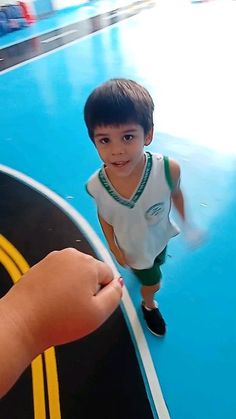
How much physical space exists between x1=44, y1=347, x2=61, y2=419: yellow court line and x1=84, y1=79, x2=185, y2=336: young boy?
1.59 ft

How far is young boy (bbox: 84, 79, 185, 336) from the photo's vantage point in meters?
0.96

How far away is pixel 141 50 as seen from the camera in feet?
15.2

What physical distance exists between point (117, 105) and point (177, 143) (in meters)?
1.78

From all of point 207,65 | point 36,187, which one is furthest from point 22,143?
point 207,65

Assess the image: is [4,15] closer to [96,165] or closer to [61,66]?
[61,66]

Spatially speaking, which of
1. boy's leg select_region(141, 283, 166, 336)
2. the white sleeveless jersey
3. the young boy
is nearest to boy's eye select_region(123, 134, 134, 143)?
the young boy

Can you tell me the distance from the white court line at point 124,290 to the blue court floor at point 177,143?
0.02 m

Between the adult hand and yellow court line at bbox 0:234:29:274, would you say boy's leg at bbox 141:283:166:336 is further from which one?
the adult hand

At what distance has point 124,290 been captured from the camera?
1.69 metres

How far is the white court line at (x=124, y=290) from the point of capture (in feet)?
4.18

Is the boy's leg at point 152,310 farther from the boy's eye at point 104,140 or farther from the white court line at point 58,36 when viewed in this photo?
the white court line at point 58,36

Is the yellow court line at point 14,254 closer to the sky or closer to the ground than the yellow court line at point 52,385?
closer to the sky

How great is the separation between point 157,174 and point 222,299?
736 millimetres

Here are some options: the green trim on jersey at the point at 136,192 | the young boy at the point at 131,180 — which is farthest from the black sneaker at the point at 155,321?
the green trim on jersey at the point at 136,192
